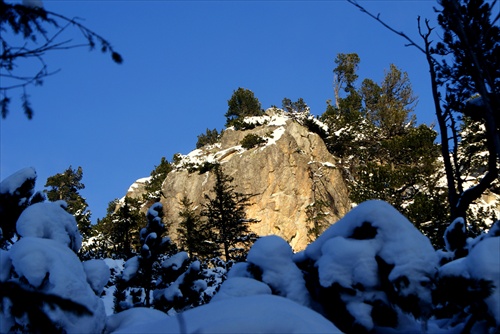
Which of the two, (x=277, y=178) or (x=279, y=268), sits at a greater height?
(x=277, y=178)

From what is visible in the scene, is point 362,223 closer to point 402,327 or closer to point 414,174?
point 402,327

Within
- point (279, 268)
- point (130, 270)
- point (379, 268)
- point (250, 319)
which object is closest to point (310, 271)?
point (279, 268)

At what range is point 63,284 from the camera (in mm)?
5117

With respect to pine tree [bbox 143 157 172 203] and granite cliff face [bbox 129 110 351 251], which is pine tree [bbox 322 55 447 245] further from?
pine tree [bbox 143 157 172 203]

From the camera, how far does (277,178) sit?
40.1 metres

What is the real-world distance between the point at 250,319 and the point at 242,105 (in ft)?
166

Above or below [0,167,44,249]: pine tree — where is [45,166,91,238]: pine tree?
Result: above

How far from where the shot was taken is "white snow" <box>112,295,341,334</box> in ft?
10.2

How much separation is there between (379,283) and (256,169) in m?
35.4

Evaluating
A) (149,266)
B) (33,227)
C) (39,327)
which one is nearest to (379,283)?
(39,327)

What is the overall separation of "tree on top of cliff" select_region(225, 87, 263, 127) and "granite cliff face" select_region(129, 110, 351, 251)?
852 centimetres

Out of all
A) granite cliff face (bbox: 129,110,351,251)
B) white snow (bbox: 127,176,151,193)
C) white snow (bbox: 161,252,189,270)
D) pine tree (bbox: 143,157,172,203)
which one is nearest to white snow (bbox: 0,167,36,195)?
white snow (bbox: 161,252,189,270)

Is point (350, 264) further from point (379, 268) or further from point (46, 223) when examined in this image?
point (46, 223)

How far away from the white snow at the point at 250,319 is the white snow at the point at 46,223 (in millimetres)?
3561
